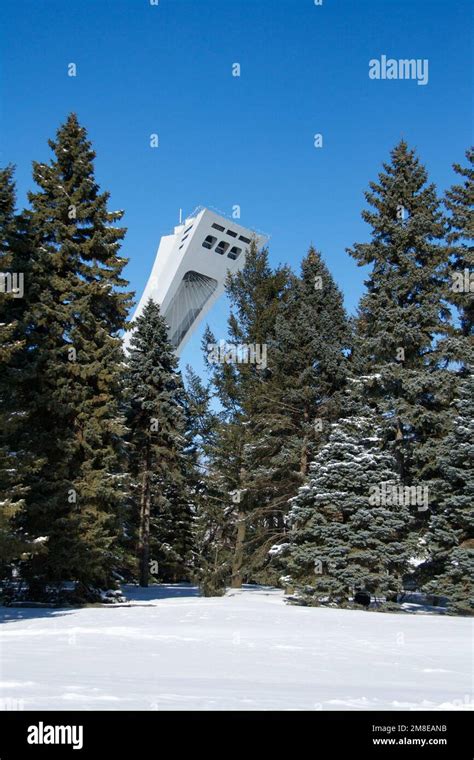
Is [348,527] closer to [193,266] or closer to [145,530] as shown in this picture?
[145,530]

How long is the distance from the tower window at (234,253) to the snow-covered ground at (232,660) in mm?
48098

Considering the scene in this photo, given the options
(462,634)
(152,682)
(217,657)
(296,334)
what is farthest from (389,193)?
(152,682)

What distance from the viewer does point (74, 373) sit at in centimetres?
1792

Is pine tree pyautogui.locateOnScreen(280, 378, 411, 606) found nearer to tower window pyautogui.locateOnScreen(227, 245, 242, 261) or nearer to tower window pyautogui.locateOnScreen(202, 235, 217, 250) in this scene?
tower window pyautogui.locateOnScreen(202, 235, 217, 250)

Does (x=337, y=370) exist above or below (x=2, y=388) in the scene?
above

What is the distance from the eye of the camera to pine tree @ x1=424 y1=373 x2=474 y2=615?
16766 mm

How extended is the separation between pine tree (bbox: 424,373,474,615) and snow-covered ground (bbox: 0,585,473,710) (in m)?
1.12

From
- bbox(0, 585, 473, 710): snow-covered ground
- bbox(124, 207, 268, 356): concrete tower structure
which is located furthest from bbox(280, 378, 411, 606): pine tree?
Result: bbox(124, 207, 268, 356): concrete tower structure

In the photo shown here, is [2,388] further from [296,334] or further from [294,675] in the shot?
[296,334]

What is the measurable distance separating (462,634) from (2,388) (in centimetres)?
1057

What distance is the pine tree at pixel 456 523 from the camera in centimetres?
1677

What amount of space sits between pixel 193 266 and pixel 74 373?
4290 centimetres

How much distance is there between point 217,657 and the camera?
8812mm
